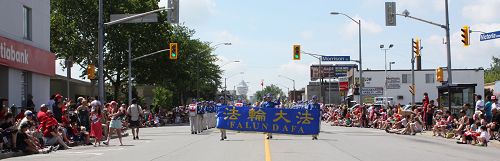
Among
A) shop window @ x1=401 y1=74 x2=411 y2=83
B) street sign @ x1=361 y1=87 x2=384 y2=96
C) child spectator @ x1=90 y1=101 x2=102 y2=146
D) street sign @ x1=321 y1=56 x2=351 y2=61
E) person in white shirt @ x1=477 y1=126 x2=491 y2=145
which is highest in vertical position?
street sign @ x1=321 y1=56 x2=351 y2=61

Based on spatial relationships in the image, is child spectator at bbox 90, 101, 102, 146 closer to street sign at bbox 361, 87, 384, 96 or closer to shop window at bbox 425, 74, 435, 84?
street sign at bbox 361, 87, 384, 96

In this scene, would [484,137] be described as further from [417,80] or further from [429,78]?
[429,78]

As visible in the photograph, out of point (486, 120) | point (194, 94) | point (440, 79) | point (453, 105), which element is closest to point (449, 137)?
point (486, 120)

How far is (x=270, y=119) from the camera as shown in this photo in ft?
83.3

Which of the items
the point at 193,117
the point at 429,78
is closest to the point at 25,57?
the point at 193,117

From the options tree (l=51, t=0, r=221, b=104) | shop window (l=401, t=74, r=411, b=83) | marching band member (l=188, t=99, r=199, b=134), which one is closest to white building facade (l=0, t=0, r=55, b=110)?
marching band member (l=188, t=99, r=199, b=134)

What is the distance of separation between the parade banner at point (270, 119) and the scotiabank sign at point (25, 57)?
8702 millimetres

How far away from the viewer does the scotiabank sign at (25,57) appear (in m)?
26.3

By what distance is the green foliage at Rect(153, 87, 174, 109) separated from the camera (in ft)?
285

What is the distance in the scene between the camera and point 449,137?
26.9 m

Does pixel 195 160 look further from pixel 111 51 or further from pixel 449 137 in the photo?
pixel 111 51

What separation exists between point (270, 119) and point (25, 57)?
1149 centimetres

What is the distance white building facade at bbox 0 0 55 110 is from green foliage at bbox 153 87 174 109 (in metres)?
52.1

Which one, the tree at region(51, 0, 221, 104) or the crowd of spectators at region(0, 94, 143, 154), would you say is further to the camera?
the tree at region(51, 0, 221, 104)
